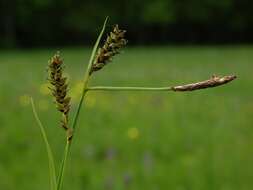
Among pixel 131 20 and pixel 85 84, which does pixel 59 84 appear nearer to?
pixel 85 84

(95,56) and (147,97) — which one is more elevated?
(95,56)

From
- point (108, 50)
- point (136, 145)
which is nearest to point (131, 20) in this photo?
point (136, 145)

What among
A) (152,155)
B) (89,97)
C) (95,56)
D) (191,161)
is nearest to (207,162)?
(191,161)

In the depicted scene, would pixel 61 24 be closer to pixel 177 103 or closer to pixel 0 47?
pixel 0 47

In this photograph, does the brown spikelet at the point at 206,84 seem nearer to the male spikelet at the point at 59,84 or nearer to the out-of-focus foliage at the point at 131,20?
the male spikelet at the point at 59,84

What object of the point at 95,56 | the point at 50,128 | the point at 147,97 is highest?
the point at 95,56
